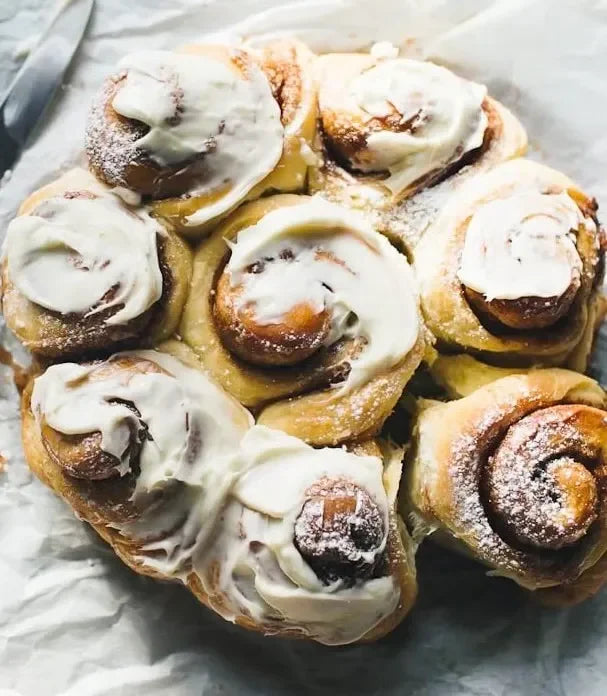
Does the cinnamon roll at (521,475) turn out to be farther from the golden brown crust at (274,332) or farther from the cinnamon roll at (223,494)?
the golden brown crust at (274,332)

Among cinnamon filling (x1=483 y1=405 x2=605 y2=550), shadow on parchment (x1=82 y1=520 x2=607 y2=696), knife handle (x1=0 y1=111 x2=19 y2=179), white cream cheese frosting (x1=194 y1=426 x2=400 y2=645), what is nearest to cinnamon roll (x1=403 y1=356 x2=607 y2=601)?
cinnamon filling (x1=483 y1=405 x2=605 y2=550)

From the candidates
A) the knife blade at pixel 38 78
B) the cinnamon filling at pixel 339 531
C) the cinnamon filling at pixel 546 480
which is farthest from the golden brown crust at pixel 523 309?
the knife blade at pixel 38 78

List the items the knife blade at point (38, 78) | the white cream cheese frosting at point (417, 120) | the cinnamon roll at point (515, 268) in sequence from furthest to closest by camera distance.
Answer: the knife blade at point (38, 78) → the white cream cheese frosting at point (417, 120) → the cinnamon roll at point (515, 268)

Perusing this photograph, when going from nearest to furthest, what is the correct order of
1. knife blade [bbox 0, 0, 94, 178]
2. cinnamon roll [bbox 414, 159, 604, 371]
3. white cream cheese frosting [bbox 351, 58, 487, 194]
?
cinnamon roll [bbox 414, 159, 604, 371]
white cream cheese frosting [bbox 351, 58, 487, 194]
knife blade [bbox 0, 0, 94, 178]

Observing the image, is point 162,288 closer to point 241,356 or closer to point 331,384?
point 241,356

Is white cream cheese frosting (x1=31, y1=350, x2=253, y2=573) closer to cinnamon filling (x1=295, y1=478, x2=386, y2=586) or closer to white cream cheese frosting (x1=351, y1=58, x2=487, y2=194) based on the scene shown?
cinnamon filling (x1=295, y1=478, x2=386, y2=586)

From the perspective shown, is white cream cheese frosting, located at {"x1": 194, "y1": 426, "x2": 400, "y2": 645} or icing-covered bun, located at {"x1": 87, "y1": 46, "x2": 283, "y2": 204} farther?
icing-covered bun, located at {"x1": 87, "y1": 46, "x2": 283, "y2": 204}
